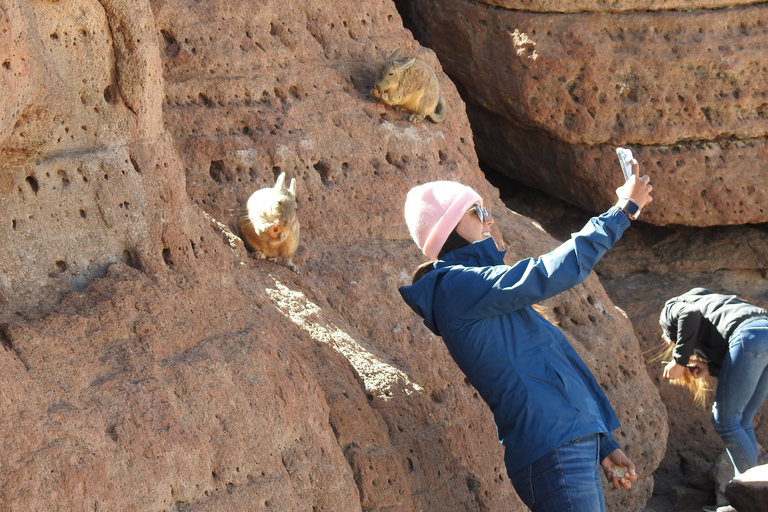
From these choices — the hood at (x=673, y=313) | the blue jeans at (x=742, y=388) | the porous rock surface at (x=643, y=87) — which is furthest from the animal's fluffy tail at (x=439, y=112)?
the blue jeans at (x=742, y=388)

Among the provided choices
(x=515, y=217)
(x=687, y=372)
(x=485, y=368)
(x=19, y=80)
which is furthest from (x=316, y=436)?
(x=515, y=217)

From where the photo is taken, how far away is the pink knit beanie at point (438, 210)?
3.63m

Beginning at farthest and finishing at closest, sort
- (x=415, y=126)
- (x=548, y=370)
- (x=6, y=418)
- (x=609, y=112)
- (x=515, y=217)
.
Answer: (x=609, y=112) → (x=515, y=217) → (x=415, y=126) → (x=548, y=370) → (x=6, y=418)

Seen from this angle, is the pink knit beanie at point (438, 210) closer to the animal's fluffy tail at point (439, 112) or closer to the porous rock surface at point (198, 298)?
the porous rock surface at point (198, 298)

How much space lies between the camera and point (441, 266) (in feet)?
12.1

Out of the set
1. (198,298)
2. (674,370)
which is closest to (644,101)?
(674,370)

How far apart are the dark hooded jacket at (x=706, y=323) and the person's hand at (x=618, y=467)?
1.75m

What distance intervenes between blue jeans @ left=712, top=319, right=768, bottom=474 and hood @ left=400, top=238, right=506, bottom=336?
2.20 m

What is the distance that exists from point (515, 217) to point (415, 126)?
54.2 inches

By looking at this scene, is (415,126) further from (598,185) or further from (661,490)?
(661,490)

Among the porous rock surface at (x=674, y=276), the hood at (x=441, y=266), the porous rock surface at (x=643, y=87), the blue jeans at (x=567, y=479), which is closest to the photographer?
the blue jeans at (x=567, y=479)

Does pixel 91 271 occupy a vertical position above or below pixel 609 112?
below

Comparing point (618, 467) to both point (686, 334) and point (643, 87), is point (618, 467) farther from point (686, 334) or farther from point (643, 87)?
point (643, 87)

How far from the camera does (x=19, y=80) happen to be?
3.60 m
